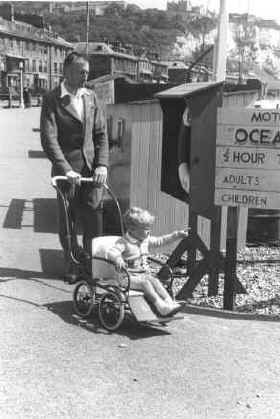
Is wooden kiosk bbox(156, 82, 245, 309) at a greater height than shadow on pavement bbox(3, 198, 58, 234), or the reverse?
wooden kiosk bbox(156, 82, 245, 309)

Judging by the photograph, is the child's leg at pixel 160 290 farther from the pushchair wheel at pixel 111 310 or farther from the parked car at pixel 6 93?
the parked car at pixel 6 93

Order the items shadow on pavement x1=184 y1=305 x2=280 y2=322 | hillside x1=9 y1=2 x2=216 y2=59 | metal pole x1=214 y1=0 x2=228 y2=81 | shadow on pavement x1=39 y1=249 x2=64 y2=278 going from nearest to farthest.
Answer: shadow on pavement x1=184 y1=305 x2=280 y2=322
shadow on pavement x1=39 y1=249 x2=64 y2=278
hillside x1=9 y1=2 x2=216 y2=59
metal pole x1=214 y1=0 x2=228 y2=81

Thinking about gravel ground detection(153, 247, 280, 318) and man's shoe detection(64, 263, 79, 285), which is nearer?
gravel ground detection(153, 247, 280, 318)

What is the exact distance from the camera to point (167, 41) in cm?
889

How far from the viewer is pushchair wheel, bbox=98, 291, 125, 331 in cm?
464

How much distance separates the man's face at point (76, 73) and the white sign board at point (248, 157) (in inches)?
46.0

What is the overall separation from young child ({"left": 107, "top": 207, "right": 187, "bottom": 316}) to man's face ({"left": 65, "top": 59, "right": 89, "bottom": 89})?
1.31 metres

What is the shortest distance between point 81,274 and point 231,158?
1.41 meters

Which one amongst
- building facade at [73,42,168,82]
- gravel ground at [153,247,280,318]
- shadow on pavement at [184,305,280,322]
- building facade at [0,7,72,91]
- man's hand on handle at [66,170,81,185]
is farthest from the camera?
building facade at [73,42,168,82]

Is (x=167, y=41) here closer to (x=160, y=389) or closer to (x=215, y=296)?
(x=215, y=296)

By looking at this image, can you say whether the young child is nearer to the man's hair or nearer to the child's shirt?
the child's shirt

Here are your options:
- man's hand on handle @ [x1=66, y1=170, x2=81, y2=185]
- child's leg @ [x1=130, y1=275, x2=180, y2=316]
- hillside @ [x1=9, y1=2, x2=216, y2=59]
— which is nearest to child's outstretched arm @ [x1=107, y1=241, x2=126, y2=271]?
child's leg @ [x1=130, y1=275, x2=180, y2=316]

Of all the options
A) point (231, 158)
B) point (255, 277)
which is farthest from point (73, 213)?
point (255, 277)

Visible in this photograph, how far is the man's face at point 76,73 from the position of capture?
5516mm
